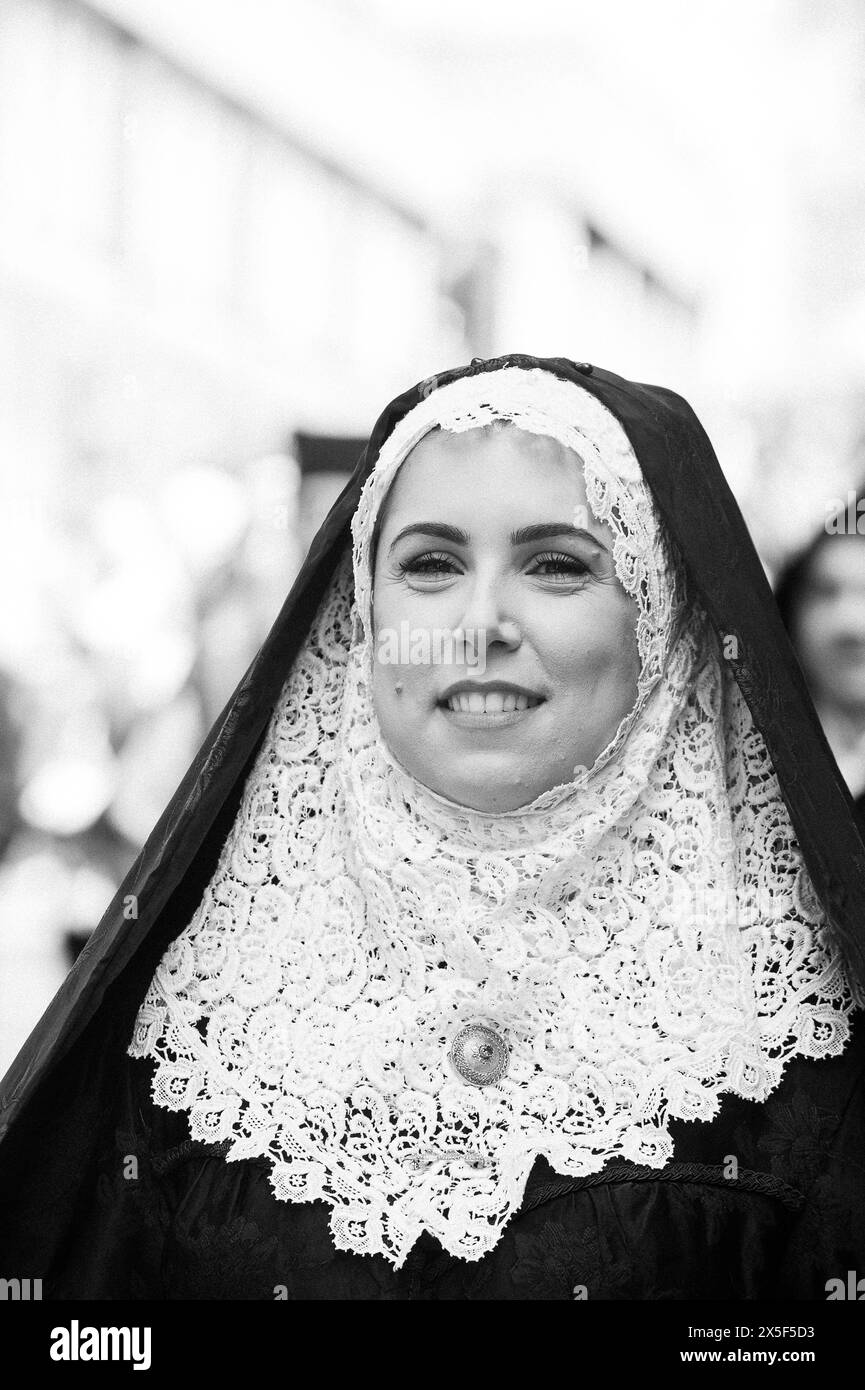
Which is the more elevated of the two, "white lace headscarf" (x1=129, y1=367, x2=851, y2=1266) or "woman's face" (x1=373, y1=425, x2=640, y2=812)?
"woman's face" (x1=373, y1=425, x2=640, y2=812)

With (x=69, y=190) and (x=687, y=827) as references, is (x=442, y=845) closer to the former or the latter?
(x=687, y=827)

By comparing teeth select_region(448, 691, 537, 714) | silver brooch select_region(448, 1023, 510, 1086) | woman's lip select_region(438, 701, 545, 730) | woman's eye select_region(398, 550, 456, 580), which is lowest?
silver brooch select_region(448, 1023, 510, 1086)

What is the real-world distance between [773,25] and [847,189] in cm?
33

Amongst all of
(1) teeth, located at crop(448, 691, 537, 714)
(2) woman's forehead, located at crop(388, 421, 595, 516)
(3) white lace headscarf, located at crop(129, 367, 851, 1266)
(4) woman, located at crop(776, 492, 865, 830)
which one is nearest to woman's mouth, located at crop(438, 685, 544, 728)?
(1) teeth, located at crop(448, 691, 537, 714)

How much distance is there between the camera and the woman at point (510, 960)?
6.27 ft

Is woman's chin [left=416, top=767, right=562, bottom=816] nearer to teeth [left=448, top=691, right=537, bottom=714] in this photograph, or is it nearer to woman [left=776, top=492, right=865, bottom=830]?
teeth [left=448, top=691, right=537, bottom=714]

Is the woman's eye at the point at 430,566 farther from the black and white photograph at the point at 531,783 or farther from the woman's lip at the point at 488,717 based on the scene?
the woman's lip at the point at 488,717

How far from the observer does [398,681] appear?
6.82 ft

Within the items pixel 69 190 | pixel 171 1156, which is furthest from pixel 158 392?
pixel 171 1156

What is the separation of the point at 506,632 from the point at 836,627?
3.27 ft

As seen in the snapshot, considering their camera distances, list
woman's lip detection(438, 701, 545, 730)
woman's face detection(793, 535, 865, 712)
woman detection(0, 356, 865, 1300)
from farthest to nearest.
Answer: woman's face detection(793, 535, 865, 712)
woman's lip detection(438, 701, 545, 730)
woman detection(0, 356, 865, 1300)

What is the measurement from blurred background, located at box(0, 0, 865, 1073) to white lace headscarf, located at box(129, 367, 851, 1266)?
78cm

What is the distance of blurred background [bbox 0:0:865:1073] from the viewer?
2.74 meters

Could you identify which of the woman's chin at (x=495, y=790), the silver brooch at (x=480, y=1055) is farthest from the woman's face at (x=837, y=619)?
the silver brooch at (x=480, y=1055)
